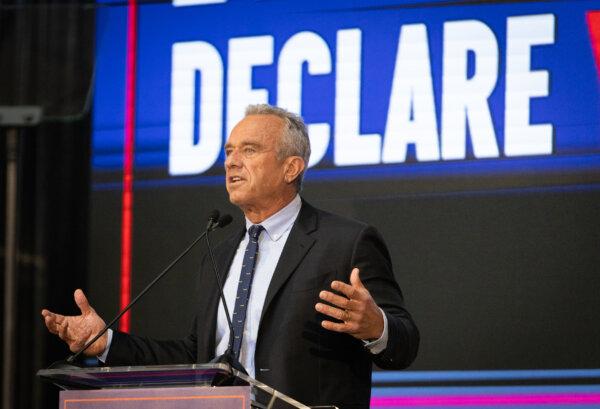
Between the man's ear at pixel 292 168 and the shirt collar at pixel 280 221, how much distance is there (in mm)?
92

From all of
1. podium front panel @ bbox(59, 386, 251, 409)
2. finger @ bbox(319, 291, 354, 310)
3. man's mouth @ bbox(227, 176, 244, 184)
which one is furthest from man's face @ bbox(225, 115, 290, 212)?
podium front panel @ bbox(59, 386, 251, 409)

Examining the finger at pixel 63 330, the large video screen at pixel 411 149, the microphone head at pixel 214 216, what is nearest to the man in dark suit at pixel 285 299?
the finger at pixel 63 330

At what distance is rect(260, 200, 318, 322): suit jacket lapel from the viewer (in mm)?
3066

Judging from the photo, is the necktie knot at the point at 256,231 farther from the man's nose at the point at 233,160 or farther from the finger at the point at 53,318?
the finger at the point at 53,318

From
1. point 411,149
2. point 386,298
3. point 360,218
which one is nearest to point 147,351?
point 386,298

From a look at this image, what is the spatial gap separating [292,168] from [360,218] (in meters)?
0.99

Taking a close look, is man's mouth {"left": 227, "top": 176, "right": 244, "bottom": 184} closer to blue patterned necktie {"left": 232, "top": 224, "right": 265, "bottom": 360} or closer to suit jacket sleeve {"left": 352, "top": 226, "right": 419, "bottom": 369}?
blue patterned necktie {"left": 232, "top": 224, "right": 265, "bottom": 360}

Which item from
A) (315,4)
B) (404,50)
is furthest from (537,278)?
(315,4)

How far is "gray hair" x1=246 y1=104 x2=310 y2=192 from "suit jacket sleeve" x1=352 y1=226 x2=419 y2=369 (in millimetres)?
439

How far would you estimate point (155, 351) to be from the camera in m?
3.26

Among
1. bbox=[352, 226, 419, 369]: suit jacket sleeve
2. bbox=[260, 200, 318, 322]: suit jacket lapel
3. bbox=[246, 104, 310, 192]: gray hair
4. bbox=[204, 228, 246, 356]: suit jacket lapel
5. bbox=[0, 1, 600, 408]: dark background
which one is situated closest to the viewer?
bbox=[352, 226, 419, 369]: suit jacket sleeve

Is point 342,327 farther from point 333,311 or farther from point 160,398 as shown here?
point 160,398

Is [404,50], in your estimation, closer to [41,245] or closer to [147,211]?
[147,211]

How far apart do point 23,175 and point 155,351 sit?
1836mm
